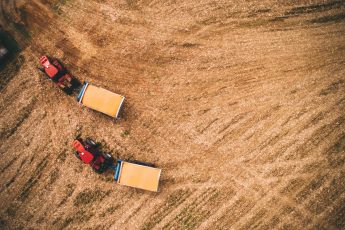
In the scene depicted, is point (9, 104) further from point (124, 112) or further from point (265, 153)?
point (265, 153)

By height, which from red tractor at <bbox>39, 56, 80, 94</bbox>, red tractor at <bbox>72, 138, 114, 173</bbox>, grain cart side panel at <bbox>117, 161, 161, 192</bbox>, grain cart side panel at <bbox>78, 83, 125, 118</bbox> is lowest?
grain cart side panel at <bbox>117, 161, 161, 192</bbox>

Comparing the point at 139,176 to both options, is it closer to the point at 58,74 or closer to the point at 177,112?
the point at 177,112

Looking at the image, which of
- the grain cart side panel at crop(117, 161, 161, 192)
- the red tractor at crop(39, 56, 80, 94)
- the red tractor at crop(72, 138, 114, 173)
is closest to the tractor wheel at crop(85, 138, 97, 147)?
the red tractor at crop(72, 138, 114, 173)

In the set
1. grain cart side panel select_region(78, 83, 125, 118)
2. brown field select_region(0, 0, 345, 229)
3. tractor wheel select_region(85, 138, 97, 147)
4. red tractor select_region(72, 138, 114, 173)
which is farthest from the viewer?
brown field select_region(0, 0, 345, 229)

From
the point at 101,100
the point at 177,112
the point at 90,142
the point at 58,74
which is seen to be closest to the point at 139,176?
the point at 90,142

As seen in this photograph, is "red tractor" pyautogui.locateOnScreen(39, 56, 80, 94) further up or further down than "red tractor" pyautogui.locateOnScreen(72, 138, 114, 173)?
further up

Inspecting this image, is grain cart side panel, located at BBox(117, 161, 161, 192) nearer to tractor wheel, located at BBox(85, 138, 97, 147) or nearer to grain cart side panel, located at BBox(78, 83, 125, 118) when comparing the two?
tractor wheel, located at BBox(85, 138, 97, 147)

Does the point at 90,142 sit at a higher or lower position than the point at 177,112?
higher

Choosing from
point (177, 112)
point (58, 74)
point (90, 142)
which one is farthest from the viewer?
point (177, 112)
